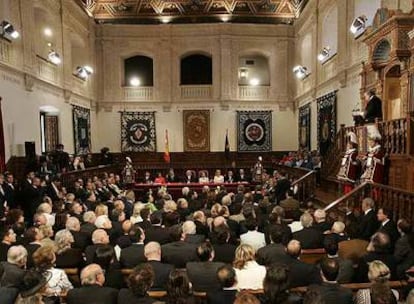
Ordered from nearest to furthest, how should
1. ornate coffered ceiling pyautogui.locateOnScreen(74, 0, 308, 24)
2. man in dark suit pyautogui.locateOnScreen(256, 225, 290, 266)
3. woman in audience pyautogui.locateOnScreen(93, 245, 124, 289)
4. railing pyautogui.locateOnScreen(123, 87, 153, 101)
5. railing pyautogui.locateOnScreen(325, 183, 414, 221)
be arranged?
woman in audience pyautogui.locateOnScreen(93, 245, 124, 289) < man in dark suit pyautogui.locateOnScreen(256, 225, 290, 266) < railing pyautogui.locateOnScreen(325, 183, 414, 221) < ornate coffered ceiling pyautogui.locateOnScreen(74, 0, 308, 24) < railing pyautogui.locateOnScreen(123, 87, 153, 101)

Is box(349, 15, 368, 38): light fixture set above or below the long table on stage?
above

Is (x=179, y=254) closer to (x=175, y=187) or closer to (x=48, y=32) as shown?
(x=175, y=187)

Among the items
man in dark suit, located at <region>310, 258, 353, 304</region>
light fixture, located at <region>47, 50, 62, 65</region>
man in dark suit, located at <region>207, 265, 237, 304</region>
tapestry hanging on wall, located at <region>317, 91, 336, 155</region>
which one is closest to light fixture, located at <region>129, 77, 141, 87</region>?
light fixture, located at <region>47, 50, 62, 65</region>

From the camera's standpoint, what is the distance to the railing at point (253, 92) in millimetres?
17422

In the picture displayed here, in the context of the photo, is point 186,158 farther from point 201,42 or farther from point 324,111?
point 324,111

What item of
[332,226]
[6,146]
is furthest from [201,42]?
[332,226]

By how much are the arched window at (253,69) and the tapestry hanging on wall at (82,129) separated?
7145 mm

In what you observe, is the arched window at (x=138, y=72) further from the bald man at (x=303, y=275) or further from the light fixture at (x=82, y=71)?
the bald man at (x=303, y=275)

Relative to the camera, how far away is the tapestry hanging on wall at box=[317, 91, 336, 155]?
1169 cm

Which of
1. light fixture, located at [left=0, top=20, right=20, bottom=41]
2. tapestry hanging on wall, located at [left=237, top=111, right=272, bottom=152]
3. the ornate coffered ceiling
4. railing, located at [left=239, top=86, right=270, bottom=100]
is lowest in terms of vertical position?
tapestry hanging on wall, located at [left=237, top=111, right=272, bottom=152]

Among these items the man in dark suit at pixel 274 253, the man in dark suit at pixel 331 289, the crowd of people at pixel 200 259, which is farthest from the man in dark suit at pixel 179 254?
the man in dark suit at pixel 331 289

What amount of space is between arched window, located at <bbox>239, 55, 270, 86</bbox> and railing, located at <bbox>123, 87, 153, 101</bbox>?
427 centimetres

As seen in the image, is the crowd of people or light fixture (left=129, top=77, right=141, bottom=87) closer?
the crowd of people

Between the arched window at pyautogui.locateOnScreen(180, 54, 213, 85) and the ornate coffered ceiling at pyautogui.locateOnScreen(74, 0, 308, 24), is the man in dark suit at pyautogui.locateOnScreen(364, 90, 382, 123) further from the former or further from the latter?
the arched window at pyautogui.locateOnScreen(180, 54, 213, 85)
